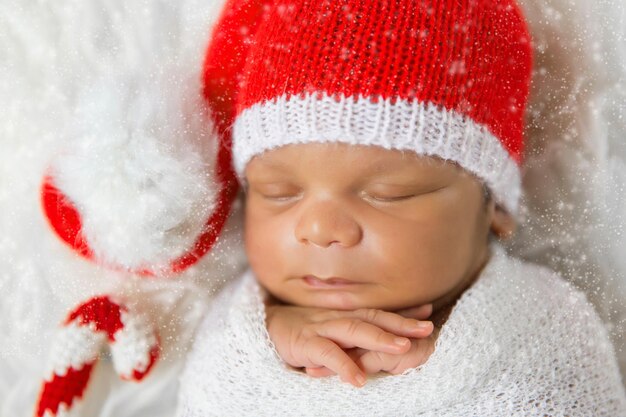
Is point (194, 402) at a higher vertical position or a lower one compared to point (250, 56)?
lower

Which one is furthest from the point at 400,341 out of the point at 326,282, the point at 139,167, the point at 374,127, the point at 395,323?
the point at 139,167

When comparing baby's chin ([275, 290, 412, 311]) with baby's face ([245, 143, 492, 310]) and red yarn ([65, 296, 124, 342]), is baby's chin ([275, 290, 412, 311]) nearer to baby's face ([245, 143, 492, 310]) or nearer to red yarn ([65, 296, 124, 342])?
baby's face ([245, 143, 492, 310])

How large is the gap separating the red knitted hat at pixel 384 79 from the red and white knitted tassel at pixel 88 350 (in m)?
0.30

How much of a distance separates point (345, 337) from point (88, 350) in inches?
14.7

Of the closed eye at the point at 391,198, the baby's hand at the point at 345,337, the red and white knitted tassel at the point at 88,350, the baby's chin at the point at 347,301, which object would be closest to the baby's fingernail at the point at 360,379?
the baby's hand at the point at 345,337

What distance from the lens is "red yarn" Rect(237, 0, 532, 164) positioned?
964 millimetres

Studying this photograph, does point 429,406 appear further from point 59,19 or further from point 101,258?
point 59,19

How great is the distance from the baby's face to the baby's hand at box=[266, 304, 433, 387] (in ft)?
0.07

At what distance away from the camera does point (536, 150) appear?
1229 mm

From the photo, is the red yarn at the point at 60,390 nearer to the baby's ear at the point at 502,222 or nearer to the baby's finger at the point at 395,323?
the baby's finger at the point at 395,323

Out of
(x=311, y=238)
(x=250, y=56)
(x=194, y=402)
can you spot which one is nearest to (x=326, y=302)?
(x=311, y=238)

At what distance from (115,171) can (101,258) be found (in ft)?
0.49

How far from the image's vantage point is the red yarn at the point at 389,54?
0.96 m

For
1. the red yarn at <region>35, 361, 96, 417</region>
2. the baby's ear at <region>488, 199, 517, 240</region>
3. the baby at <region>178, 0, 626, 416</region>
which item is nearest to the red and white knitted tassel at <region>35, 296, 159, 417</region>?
the red yarn at <region>35, 361, 96, 417</region>
